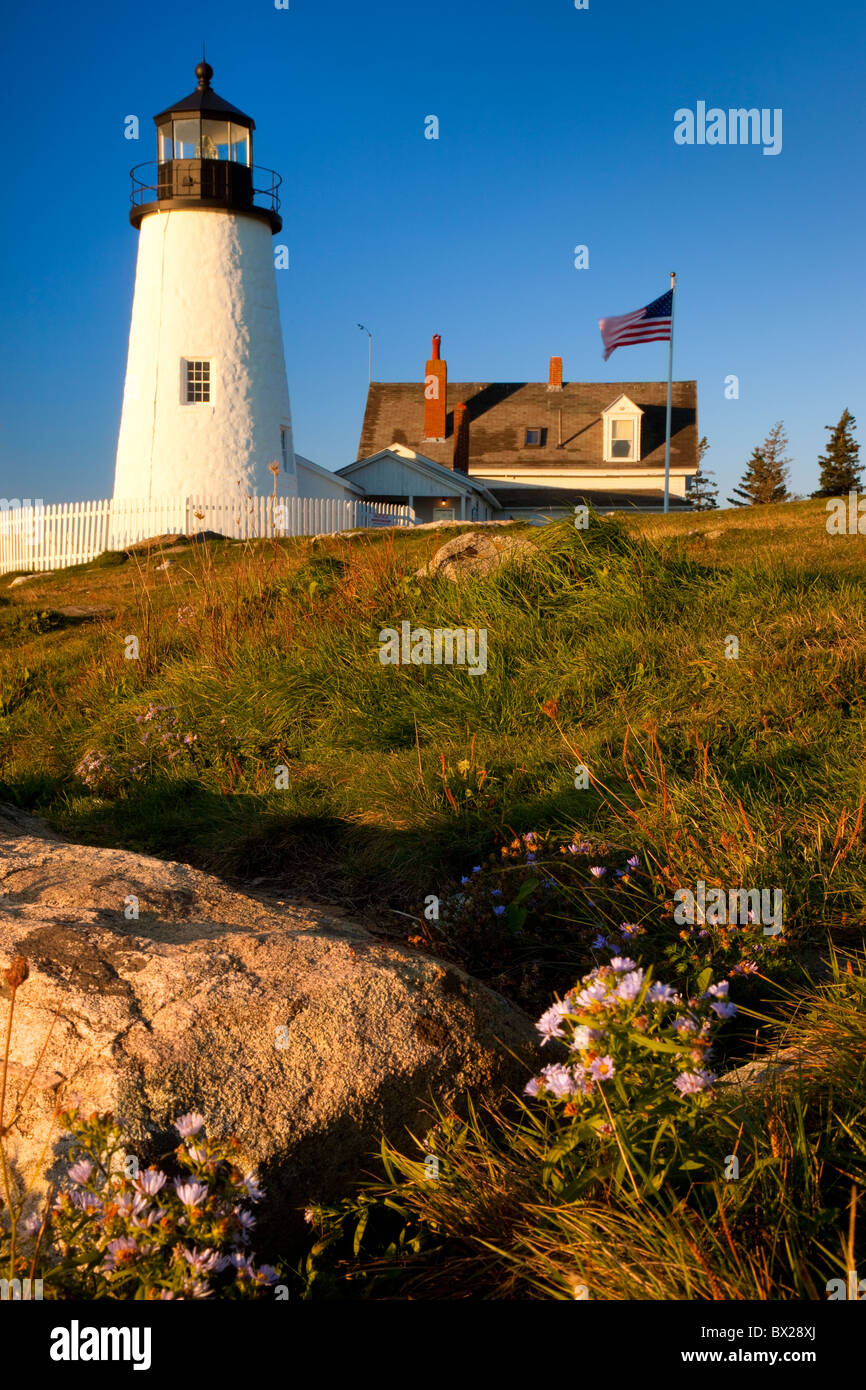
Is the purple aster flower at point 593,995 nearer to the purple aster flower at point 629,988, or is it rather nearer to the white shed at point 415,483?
the purple aster flower at point 629,988

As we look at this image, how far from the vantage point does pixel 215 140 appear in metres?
22.6

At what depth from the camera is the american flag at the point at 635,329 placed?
25.4 metres

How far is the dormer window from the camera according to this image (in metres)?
39.1

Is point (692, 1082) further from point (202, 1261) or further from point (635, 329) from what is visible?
point (635, 329)

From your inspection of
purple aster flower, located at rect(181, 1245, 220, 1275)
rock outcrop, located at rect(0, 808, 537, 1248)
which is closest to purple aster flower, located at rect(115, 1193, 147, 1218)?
purple aster flower, located at rect(181, 1245, 220, 1275)

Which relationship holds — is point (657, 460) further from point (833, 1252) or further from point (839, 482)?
point (833, 1252)

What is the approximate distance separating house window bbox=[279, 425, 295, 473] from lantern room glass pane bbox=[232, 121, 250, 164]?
20.2 ft

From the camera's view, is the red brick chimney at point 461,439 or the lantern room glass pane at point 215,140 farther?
the red brick chimney at point 461,439

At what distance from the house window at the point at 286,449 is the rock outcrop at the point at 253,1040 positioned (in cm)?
2116

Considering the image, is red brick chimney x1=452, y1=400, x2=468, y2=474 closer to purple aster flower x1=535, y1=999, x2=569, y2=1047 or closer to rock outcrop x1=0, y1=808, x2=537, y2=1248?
rock outcrop x1=0, y1=808, x2=537, y2=1248

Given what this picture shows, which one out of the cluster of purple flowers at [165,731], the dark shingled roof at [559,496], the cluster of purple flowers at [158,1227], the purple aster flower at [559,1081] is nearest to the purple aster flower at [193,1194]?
the cluster of purple flowers at [158,1227]
